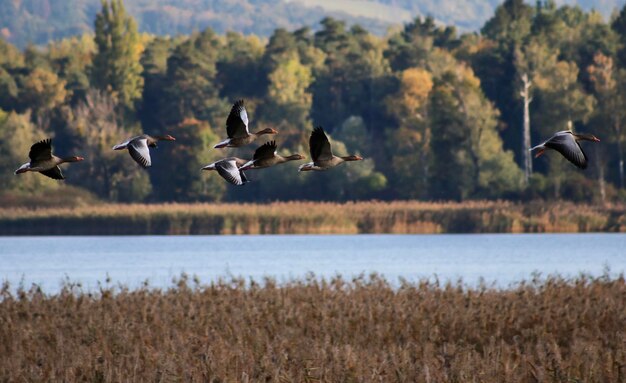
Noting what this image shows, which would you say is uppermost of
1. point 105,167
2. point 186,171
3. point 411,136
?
point 411,136

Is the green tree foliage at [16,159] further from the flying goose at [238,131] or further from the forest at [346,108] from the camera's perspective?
the flying goose at [238,131]

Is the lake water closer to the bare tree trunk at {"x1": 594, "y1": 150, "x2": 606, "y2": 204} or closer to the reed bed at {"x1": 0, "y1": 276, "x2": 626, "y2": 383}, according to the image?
the bare tree trunk at {"x1": 594, "y1": 150, "x2": 606, "y2": 204}

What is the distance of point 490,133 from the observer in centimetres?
7750

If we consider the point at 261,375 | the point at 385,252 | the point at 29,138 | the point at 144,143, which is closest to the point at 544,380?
the point at 261,375

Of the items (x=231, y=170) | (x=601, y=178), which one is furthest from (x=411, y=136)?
(x=231, y=170)

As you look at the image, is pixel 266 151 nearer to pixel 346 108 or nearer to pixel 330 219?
pixel 330 219

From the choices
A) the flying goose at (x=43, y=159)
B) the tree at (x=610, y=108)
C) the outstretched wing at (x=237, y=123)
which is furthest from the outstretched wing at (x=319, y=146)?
the tree at (x=610, y=108)

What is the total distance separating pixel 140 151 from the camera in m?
7.15

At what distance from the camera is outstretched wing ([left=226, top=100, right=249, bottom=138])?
24.8 ft

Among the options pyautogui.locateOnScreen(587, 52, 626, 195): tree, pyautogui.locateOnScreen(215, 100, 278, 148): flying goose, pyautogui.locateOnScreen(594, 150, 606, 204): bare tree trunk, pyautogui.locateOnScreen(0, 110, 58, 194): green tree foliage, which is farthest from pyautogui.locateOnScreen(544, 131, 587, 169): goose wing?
pyautogui.locateOnScreen(0, 110, 58, 194): green tree foliage

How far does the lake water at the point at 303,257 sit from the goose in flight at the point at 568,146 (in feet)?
90.0

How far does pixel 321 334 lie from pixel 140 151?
1197cm

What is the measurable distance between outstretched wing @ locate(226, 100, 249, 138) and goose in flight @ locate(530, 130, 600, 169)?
1.61 m

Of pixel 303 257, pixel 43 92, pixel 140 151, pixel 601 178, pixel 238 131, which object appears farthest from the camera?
pixel 43 92
